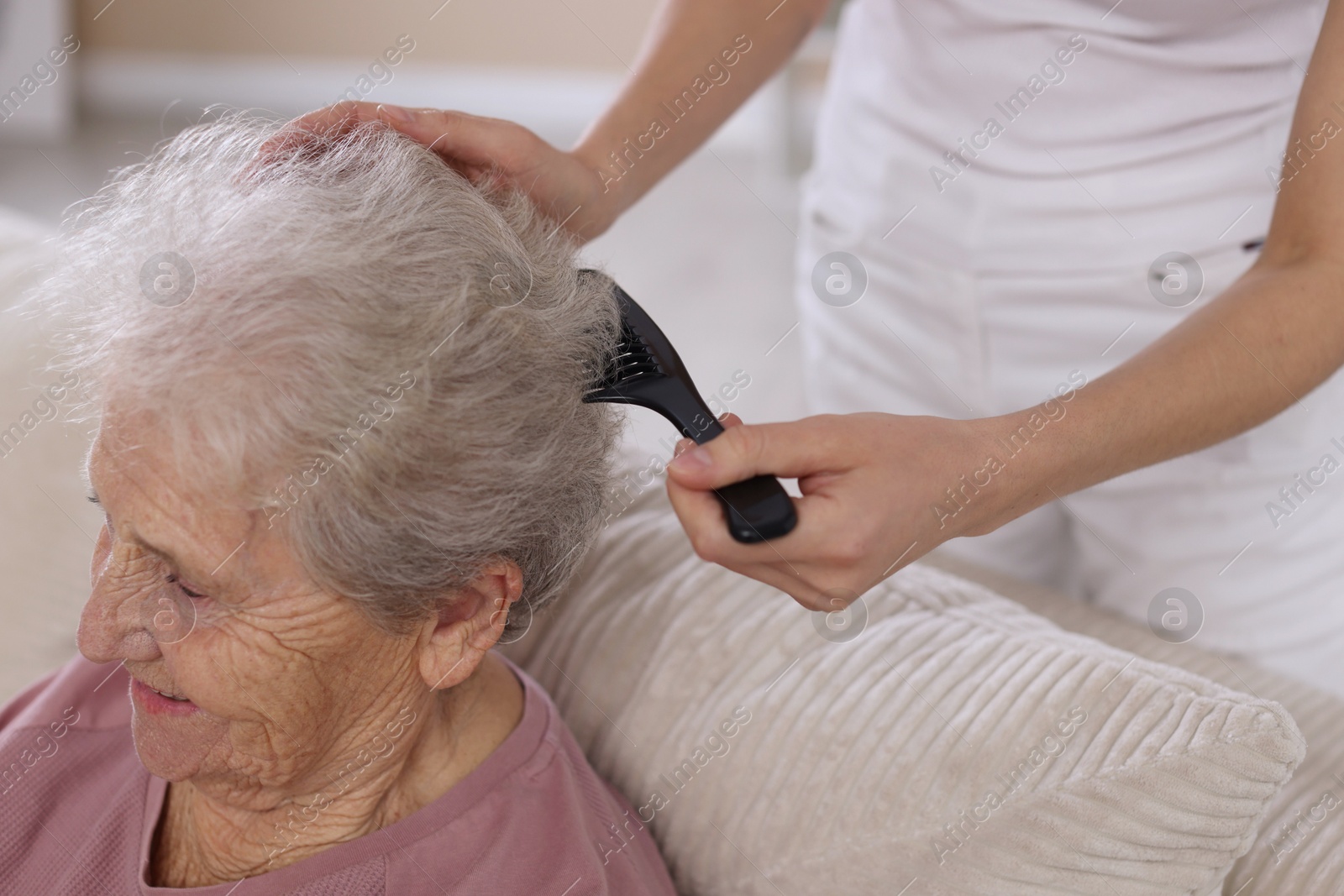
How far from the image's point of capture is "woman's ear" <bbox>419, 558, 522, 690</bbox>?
1000 millimetres

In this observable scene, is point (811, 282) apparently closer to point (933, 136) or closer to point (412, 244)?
point (933, 136)

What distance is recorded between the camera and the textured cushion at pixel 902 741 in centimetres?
98

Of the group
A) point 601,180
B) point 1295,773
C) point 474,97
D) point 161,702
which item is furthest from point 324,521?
point 474,97

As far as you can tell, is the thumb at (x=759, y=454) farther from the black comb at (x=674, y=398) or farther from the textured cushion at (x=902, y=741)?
the textured cushion at (x=902, y=741)

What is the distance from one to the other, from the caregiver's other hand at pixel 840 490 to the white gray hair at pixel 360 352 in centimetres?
16

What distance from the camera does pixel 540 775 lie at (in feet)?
3.56

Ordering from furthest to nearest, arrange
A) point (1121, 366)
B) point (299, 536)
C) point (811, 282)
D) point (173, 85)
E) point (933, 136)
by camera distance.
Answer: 1. point (173, 85)
2. point (811, 282)
3. point (933, 136)
4. point (1121, 366)
5. point (299, 536)

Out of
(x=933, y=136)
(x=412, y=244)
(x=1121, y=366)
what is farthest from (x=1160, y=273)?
(x=412, y=244)

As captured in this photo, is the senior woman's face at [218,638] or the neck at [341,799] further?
the neck at [341,799]

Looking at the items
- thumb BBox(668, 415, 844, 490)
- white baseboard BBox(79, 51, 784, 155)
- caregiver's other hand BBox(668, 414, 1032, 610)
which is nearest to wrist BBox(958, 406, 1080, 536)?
caregiver's other hand BBox(668, 414, 1032, 610)

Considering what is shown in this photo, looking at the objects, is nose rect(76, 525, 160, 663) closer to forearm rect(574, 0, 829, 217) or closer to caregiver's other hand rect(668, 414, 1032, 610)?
caregiver's other hand rect(668, 414, 1032, 610)

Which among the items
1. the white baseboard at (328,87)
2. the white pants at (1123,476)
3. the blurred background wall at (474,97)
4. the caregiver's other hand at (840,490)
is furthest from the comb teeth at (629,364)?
the white baseboard at (328,87)

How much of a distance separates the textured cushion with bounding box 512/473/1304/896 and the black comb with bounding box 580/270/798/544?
0.34m

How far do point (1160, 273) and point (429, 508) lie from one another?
0.91m
